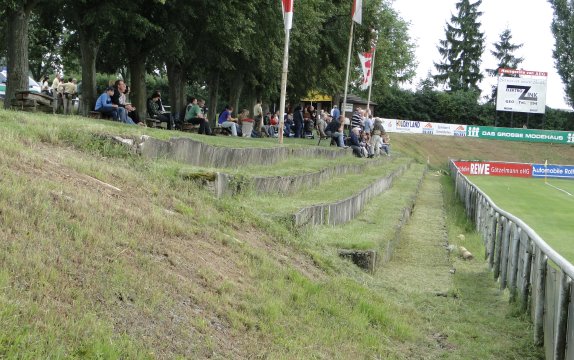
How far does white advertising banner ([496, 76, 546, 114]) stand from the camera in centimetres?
7288

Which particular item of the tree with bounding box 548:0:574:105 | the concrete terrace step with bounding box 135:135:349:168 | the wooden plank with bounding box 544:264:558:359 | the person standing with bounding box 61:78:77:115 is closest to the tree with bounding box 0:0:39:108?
the person standing with bounding box 61:78:77:115

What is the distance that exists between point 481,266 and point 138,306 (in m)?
10.6

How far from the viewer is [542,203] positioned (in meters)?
Result: 36.5

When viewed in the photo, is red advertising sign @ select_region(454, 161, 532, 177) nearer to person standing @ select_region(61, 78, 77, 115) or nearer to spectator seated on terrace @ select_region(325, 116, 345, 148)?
spectator seated on terrace @ select_region(325, 116, 345, 148)

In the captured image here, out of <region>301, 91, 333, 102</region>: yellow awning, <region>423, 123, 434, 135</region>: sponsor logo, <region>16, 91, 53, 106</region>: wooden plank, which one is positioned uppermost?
<region>301, 91, 333, 102</region>: yellow awning

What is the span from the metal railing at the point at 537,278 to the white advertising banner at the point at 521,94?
204ft

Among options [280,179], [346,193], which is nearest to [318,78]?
[346,193]

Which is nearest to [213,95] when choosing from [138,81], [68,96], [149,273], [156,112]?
[68,96]

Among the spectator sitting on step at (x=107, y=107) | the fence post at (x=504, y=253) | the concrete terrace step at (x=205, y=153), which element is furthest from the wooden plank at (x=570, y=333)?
the spectator sitting on step at (x=107, y=107)

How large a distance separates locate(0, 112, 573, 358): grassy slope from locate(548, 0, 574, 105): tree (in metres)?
83.8

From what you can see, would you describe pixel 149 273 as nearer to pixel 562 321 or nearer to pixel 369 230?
pixel 562 321

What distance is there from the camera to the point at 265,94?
45.4m

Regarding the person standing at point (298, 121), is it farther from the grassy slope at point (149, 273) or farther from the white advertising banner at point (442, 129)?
the white advertising banner at point (442, 129)

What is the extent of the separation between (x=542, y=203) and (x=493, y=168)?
20751mm
